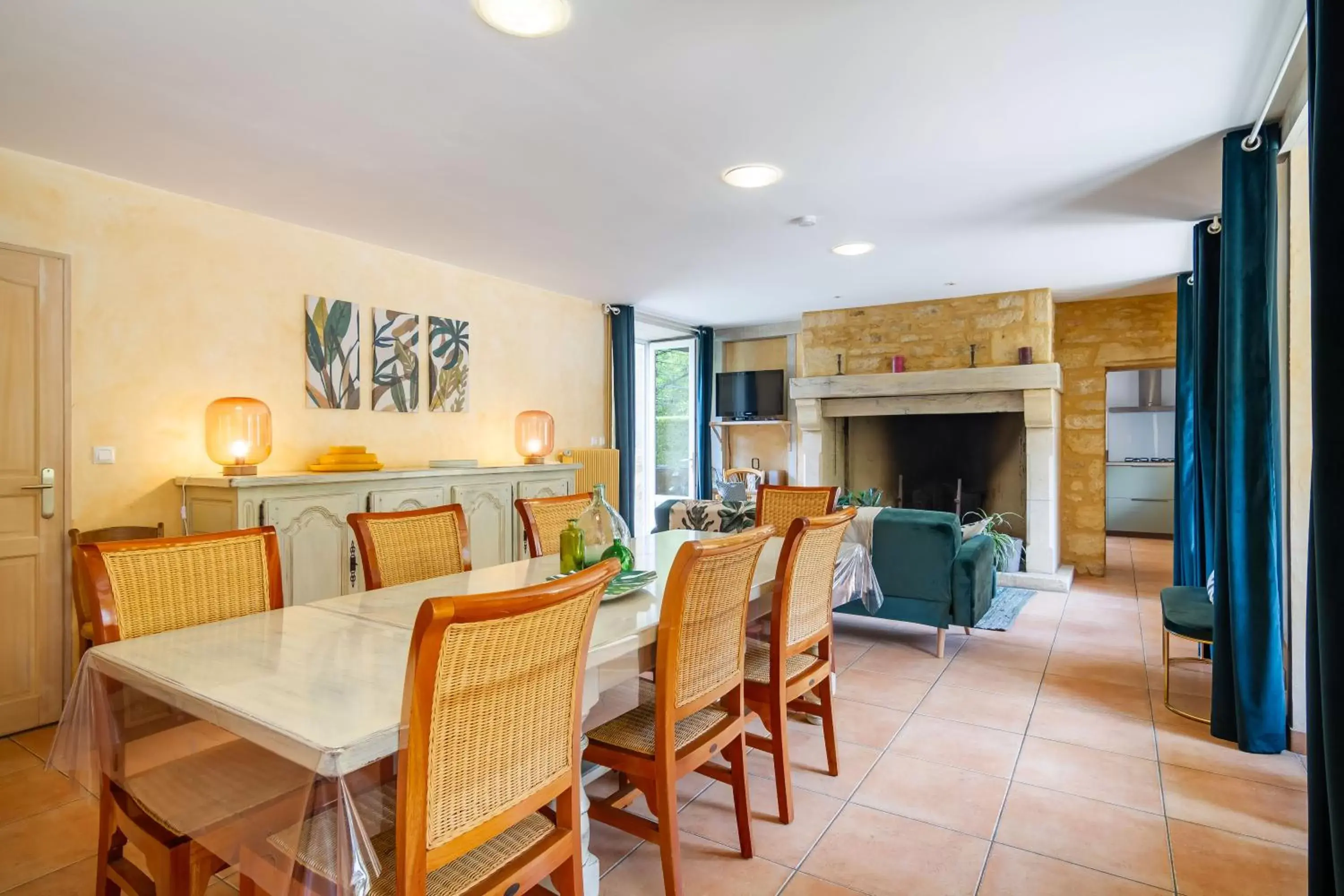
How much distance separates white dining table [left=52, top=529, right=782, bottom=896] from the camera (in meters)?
1.07

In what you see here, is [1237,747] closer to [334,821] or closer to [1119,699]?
[1119,699]

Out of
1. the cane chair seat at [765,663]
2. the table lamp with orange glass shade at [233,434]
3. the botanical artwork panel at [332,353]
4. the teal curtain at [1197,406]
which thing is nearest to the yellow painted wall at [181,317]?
the botanical artwork panel at [332,353]

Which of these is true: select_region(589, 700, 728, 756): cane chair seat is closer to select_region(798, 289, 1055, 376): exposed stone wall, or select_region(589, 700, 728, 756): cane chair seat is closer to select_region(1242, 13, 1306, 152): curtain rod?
select_region(1242, 13, 1306, 152): curtain rod

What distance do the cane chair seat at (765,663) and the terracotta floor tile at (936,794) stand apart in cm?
45

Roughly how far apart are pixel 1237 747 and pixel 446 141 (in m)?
3.82

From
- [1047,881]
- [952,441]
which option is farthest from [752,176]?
[952,441]

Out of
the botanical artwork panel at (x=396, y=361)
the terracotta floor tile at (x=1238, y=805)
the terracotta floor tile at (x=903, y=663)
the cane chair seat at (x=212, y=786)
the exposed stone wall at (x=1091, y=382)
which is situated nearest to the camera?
the cane chair seat at (x=212, y=786)

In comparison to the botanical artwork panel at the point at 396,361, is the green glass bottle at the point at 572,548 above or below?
below

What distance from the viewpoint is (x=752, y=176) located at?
3125mm

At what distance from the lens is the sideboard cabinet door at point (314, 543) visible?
330cm

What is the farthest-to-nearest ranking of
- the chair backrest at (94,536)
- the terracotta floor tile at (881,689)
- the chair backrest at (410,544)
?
the terracotta floor tile at (881,689)
the chair backrest at (94,536)
the chair backrest at (410,544)

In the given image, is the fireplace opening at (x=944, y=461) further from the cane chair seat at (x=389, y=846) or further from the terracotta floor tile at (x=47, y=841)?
the terracotta floor tile at (x=47, y=841)

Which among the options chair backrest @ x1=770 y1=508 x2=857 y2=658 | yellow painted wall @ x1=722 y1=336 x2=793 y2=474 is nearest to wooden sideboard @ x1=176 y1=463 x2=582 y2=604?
chair backrest @ x1=770 y1=508 x2=857 y2=658

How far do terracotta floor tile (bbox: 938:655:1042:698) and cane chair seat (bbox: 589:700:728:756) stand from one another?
77.2 inches
